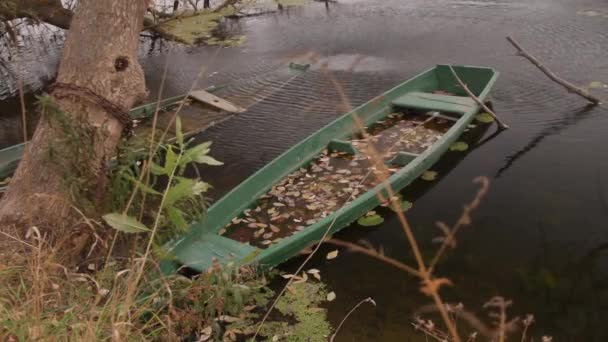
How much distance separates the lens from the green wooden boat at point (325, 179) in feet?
13.4

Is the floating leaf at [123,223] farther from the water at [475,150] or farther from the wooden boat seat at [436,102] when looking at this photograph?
the wooden boat seat at [436,102]

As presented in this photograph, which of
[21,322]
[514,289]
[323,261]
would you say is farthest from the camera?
[323,261]

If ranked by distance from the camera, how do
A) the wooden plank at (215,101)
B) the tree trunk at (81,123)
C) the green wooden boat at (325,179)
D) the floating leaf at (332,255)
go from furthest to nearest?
the wooden plank at (215,101), the floating leaf at (332,255), the green wooden boat at (325,179), the tree trunk at (81,123)

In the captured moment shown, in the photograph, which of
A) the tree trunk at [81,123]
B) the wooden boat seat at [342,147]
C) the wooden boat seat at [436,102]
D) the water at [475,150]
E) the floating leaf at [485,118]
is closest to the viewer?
the tree trunk at [81,123]

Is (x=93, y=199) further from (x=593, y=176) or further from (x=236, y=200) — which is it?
(x=593, y=176)

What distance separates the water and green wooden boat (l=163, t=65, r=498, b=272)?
0.37 meters

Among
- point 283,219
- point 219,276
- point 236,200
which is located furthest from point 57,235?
point 283,219

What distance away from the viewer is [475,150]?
634 cm

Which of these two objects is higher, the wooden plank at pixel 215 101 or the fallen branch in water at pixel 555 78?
the fallen branch in water at pixel 555 78

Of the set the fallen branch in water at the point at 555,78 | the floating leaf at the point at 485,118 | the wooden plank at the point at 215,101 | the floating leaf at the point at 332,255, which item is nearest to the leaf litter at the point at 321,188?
the floating leaf at the point at 332,255

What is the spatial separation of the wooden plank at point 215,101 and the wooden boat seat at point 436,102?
2.12 meters

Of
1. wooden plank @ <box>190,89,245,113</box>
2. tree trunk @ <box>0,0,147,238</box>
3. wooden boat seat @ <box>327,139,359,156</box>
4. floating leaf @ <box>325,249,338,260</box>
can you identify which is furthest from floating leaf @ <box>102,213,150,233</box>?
wooden plank @ <box>190,89,245,113</box>

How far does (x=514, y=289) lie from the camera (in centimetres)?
426

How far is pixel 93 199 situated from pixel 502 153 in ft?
14.6
